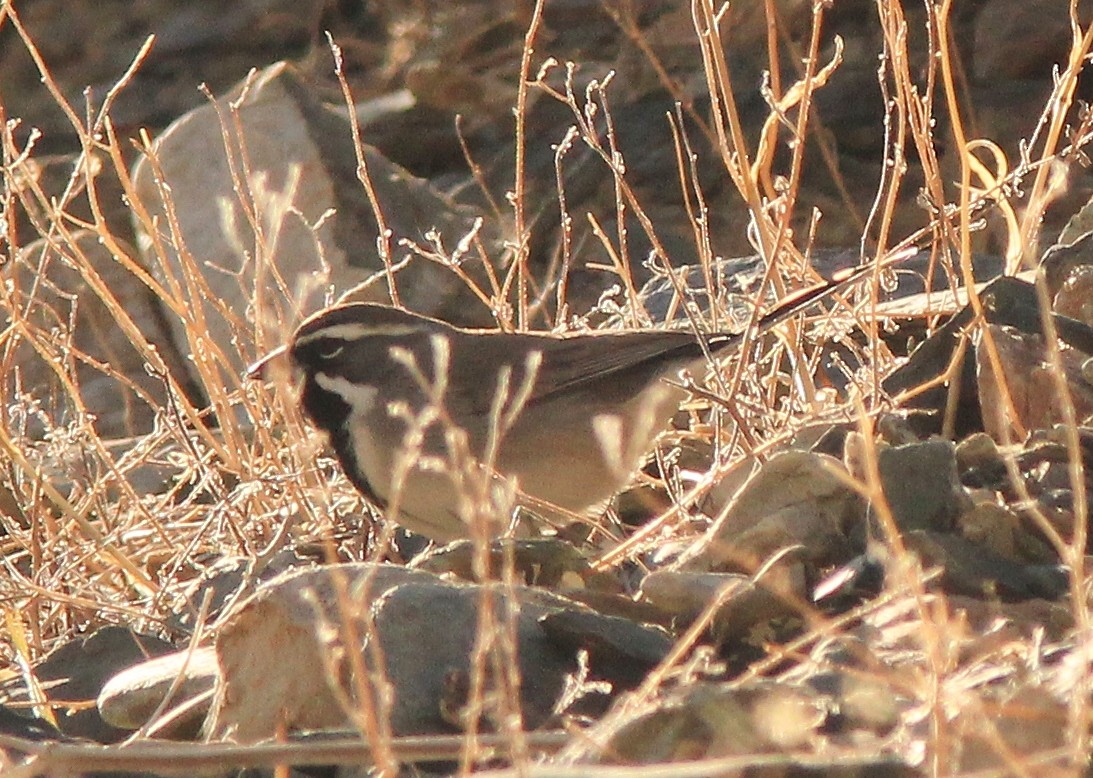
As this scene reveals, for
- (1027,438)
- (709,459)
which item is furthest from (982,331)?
(709,459)

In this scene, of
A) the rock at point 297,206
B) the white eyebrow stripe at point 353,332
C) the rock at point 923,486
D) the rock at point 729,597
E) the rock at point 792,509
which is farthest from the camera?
the rock at point 297,206

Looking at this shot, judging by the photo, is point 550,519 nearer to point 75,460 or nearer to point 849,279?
point 849,279

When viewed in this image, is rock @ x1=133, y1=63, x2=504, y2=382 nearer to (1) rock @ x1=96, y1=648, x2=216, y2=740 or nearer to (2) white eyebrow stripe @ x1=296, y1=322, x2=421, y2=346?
(2) white eyebrow stripe @ x1=296, y1=322, x2=421, y2=346

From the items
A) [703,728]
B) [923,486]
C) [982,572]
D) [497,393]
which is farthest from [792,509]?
[703,728]

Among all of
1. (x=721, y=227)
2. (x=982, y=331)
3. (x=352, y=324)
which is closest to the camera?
(x=982, y=331)

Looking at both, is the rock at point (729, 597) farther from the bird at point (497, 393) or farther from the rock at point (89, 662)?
the rock at point (89, 662)

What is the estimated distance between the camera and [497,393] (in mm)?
6520

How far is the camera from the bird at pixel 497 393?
6.35 meters

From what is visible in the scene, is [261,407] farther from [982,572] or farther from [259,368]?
[982,572]

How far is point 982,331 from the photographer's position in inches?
227

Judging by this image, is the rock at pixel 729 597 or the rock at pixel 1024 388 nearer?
the rock at pixel 729 597

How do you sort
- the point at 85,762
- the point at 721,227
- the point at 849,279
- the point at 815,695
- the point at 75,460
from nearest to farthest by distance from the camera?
1. the point at 85,762
2. the point at 815,695
3. the point at 849,279
4. the point at 75,460
5. the point at 721,227

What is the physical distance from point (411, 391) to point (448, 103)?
650cm

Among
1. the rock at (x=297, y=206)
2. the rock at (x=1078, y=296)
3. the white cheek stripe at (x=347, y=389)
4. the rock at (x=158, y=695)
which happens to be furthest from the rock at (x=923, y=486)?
the rock at (x=297, y=206)
